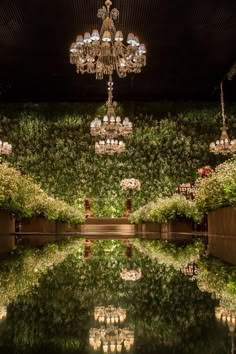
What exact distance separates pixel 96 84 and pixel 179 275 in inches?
649

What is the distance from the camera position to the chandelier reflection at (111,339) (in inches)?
37.5

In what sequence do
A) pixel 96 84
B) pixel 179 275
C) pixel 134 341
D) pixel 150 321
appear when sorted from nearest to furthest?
pixel 134 341 → pixel 150 321 → pixel 179 275 → pixel 96 84

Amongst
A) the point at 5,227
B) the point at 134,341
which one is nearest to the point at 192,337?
the point at 134,341

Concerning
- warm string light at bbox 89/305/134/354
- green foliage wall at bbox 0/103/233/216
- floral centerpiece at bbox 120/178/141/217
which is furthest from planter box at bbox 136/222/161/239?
warm string light at bbox 89/305/134/354

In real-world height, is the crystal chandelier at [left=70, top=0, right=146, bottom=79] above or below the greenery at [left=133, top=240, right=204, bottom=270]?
above

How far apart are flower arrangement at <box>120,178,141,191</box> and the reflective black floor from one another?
54.3 feet

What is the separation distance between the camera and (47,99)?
20.4 meters

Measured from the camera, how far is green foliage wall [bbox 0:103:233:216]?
19.5m

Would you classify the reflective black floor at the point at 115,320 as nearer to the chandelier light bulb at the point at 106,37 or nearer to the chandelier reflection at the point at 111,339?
the chandelier reflection at the point at 111,339

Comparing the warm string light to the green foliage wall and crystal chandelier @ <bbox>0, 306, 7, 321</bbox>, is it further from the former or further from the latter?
the green foliage wall

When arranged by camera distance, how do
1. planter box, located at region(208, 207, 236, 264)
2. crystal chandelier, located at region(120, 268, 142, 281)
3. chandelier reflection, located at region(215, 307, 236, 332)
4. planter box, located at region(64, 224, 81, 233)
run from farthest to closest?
planter box, located at region(64, 224, 81, 233) → planter box, located at region(208, 207, 236, 264) → crystal chandelier, located at region(120, 268, 142, 281) → chandelier reflection, located at region(215, 307, 236, 332)

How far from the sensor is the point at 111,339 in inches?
40.8

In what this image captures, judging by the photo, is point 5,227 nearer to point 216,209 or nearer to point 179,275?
point 216,209

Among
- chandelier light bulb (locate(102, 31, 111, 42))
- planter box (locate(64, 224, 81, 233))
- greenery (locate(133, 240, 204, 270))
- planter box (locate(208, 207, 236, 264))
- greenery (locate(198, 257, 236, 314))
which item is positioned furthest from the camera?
planter box (locate(64, 224, 81, 233))
